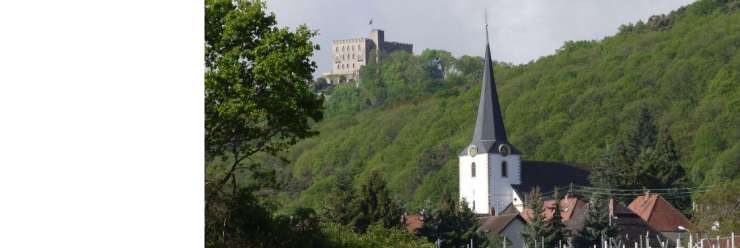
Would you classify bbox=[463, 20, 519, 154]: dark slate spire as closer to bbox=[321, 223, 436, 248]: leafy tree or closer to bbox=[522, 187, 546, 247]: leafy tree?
bbox=[522, 187, 546, 247]: leafy tree

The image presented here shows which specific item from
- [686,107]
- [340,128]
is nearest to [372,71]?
[340,128]

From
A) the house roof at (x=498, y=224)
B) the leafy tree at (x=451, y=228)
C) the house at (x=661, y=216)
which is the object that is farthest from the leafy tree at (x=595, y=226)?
the house at (x=661, y=216)

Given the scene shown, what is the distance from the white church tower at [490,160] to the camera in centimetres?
6062

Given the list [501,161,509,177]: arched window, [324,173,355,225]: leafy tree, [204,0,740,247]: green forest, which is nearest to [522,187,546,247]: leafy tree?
[204,0,740,247]: green forest

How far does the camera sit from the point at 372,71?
119 meters

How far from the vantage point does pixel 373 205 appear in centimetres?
3706

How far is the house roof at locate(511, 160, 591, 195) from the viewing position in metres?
61.7

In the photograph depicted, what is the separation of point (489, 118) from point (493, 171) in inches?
104

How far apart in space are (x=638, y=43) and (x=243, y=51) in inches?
3205

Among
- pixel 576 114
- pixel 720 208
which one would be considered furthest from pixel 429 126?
pixel 720 208

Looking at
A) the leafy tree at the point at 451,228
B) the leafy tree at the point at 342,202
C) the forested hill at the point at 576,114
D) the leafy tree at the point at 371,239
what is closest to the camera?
the leafy tree at the point at 371,239

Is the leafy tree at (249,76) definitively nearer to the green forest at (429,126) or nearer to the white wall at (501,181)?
the green forest at (429,126)
